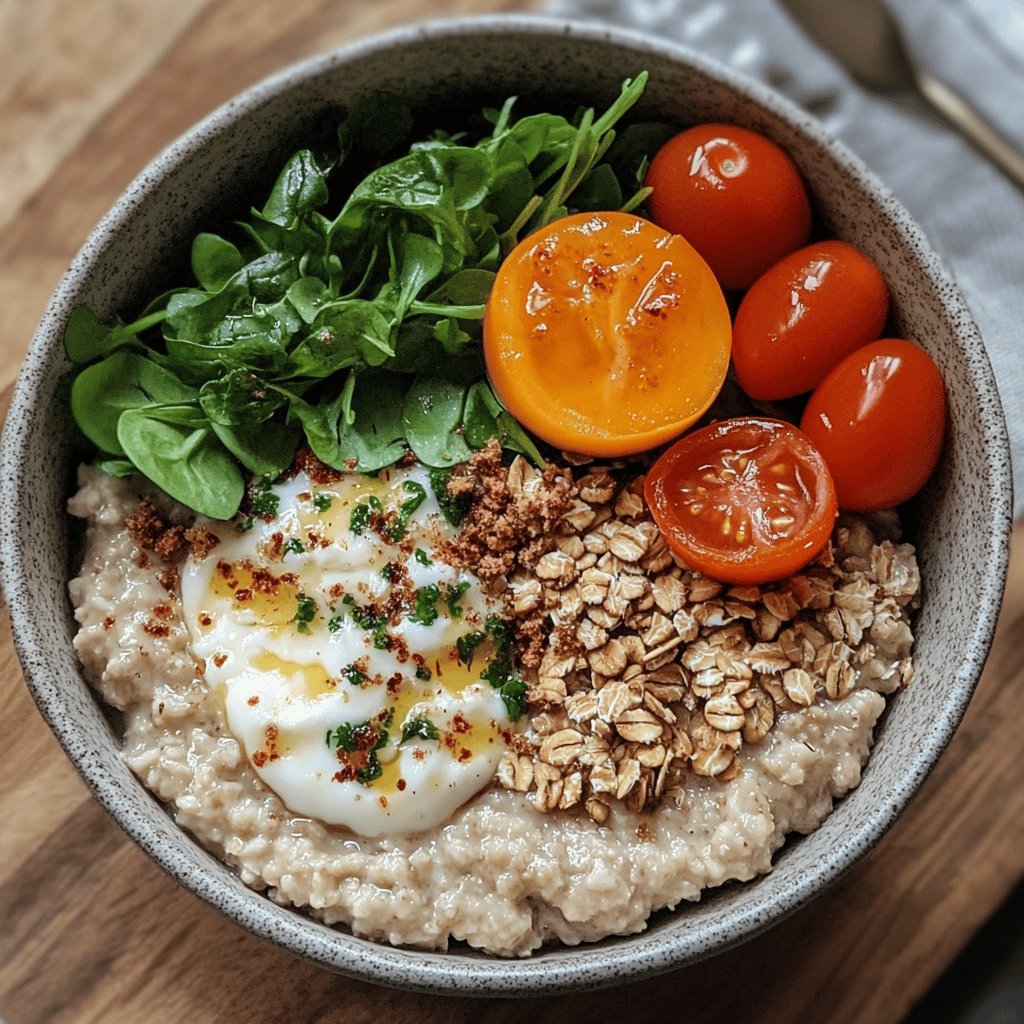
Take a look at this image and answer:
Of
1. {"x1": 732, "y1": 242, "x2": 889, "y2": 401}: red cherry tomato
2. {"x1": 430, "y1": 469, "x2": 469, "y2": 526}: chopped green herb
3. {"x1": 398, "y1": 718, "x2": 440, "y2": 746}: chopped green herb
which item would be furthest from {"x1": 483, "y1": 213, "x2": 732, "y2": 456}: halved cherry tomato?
{"x1": 398, "y1": 718, "x2": 440, "y2": 746}: chopped green herb

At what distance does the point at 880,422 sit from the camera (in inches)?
76.4

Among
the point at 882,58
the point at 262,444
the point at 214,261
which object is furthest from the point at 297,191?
the point at 882,58

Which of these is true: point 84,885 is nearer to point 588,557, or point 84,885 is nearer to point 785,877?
point 588,557

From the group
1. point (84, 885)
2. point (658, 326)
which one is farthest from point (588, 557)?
point (84, 885)

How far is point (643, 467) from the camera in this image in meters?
2.08

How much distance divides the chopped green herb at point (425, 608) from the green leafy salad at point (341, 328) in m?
0.22

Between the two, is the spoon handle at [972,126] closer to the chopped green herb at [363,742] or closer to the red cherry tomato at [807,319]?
the red cherry tomato at [807,319]

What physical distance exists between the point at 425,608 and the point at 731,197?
2.84 ft

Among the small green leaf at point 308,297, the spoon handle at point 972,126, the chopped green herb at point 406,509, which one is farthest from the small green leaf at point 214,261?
the spoon handle at point 972,126

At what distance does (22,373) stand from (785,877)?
4.73ft

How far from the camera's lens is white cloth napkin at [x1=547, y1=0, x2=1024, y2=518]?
2760 millimetres

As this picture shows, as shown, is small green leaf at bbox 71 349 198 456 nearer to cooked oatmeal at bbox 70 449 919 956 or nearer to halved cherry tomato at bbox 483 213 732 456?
cooked oatmeal at bbox 70 449 919 956

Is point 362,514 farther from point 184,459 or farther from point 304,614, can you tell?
point 184,459

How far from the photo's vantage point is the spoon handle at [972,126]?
9.16 feet
